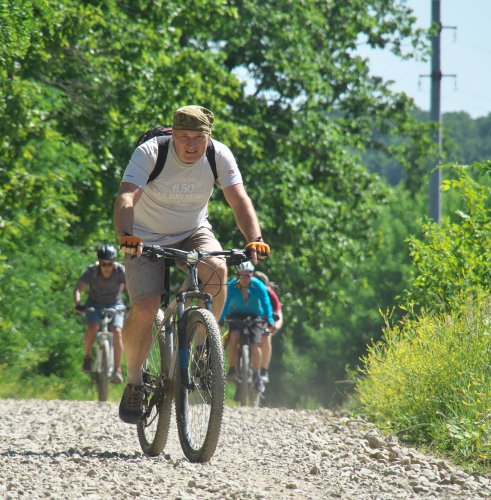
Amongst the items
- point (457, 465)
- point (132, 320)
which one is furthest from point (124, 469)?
point (457, 465)

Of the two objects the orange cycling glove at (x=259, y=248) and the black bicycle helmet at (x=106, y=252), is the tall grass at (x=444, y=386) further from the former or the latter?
the black bicycle helmet at (x=106, y=252)

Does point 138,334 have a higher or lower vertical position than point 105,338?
higher

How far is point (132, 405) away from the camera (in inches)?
265

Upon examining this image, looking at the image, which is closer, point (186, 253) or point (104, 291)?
point (186, 253)

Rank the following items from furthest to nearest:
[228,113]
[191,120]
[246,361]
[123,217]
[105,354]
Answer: [228,113], [246,361], [105,354], [191,120], [123,217]

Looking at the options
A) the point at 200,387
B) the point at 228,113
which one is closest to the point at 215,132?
the point at 228,113

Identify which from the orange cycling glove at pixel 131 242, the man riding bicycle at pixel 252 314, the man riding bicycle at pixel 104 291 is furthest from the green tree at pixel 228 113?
the orange cycling glove at pixel 131 242

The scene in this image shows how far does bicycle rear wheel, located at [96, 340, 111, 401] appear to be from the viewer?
14.1 metres

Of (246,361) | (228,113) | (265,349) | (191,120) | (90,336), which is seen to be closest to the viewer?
(191,120)

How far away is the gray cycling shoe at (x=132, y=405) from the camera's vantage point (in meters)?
6.73

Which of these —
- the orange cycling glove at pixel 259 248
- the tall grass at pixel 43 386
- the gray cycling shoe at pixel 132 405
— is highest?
the orange cycling glove at pixel 259 248

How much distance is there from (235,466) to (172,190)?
5.25 feet

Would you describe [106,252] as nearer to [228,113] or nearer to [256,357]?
[256,357]

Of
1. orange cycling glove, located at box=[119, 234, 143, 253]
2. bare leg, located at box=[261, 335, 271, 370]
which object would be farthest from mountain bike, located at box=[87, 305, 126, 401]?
orange cycling glove, located at box=[119, 234, 143, 253]
